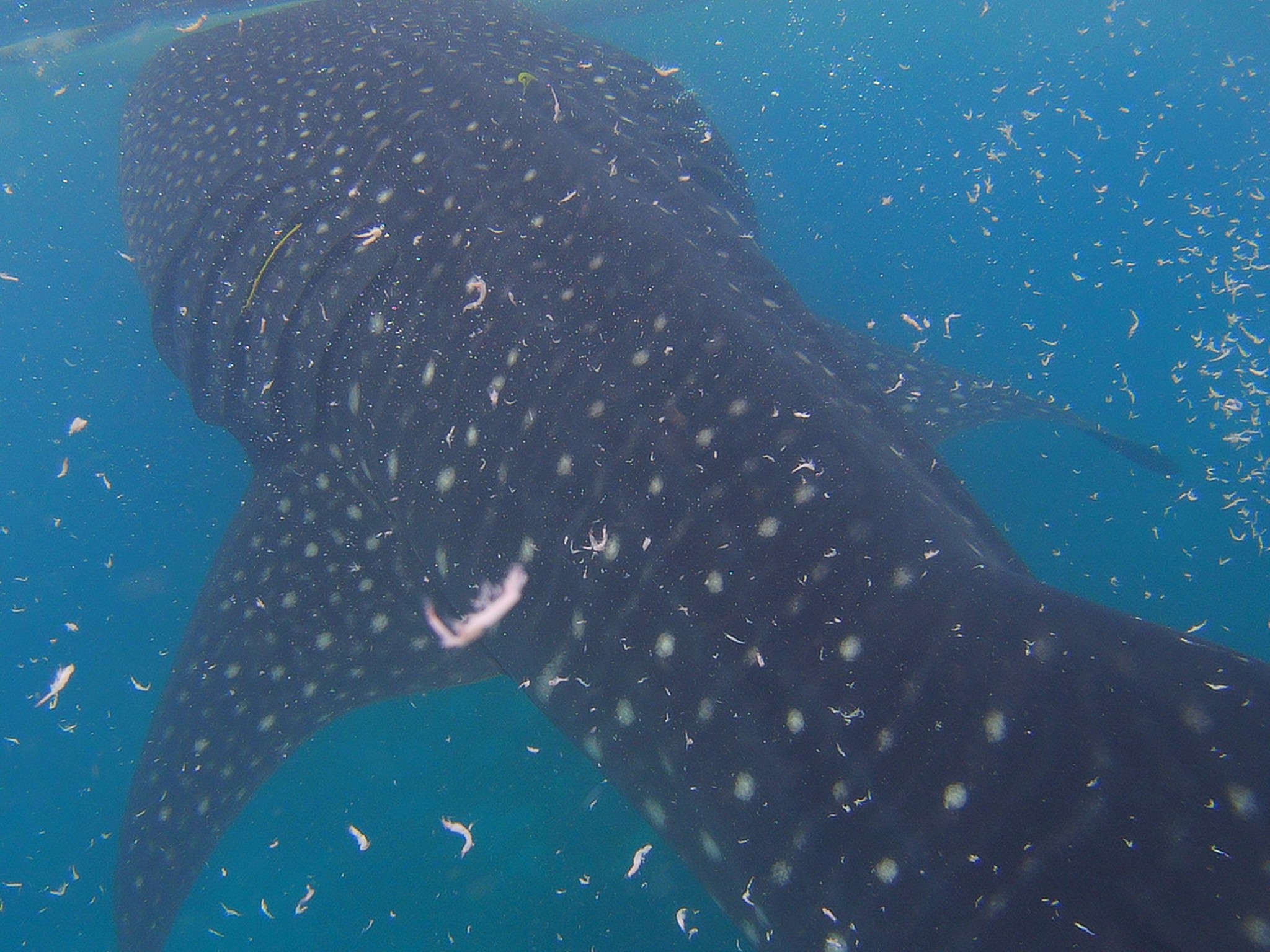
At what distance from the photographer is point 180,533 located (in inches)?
237

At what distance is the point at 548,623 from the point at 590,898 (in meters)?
2.49

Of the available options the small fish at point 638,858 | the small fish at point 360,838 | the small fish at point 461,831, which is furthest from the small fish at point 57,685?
the small fish at point 638,858

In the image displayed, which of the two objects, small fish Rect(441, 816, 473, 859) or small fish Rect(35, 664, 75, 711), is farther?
small fish Rect(35, 664, 75, 711)

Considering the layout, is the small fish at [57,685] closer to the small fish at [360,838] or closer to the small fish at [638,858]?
the small fish at [360,838]

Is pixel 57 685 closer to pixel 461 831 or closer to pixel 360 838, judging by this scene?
pixel 360 838

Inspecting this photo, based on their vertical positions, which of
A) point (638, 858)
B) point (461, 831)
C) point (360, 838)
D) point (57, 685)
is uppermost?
point (638, 858)

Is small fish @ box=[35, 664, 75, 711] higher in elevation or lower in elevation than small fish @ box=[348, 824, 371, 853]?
lower

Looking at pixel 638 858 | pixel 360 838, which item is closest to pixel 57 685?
pixel 360 838

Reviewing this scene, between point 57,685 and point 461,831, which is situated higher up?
point 461,831

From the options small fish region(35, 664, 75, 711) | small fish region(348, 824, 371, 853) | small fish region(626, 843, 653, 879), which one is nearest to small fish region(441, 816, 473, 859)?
small fish region(348, 824, 371, 853)

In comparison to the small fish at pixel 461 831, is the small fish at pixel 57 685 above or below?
below

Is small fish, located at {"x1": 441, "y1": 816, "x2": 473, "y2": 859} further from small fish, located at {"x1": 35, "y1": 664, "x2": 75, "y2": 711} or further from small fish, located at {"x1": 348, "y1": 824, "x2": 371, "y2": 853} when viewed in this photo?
small fish, located at {"x1": 35, "y1": 664, "x2": 75, "y2": 711}

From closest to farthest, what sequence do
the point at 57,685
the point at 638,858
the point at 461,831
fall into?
1. the point at 638,858
2. the point at 461,831
3. the point at 57,685

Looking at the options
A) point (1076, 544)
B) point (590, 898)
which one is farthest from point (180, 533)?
point (1076, 544)
